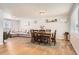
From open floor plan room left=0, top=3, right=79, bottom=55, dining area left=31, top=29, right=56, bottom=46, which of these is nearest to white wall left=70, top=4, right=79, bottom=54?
open floor plan room left=0, top=3, right=79, bottom=55

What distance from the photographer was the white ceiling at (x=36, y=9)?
9.41ft

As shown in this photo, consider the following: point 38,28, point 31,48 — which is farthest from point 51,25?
point 31,48

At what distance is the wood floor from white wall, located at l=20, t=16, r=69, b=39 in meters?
0.22

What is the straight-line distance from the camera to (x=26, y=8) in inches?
115

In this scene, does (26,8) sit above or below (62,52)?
above

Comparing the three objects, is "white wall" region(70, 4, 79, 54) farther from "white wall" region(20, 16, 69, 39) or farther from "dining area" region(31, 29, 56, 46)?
"dining area" region(31, 29, 56, 46)

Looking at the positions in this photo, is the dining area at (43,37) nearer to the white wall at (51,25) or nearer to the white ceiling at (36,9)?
the white wall at (51,25)

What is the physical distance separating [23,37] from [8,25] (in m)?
0.41

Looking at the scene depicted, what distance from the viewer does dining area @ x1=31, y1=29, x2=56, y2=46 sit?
9.73 ft

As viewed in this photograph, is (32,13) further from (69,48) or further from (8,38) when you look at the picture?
(69,48)

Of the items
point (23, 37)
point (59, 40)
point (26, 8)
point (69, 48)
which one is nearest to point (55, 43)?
point (59, 40)

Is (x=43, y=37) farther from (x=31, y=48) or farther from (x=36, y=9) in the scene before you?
(x=36, y=9)

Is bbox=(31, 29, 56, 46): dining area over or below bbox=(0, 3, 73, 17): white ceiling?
below

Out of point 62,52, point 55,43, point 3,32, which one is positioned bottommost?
point 62,52
